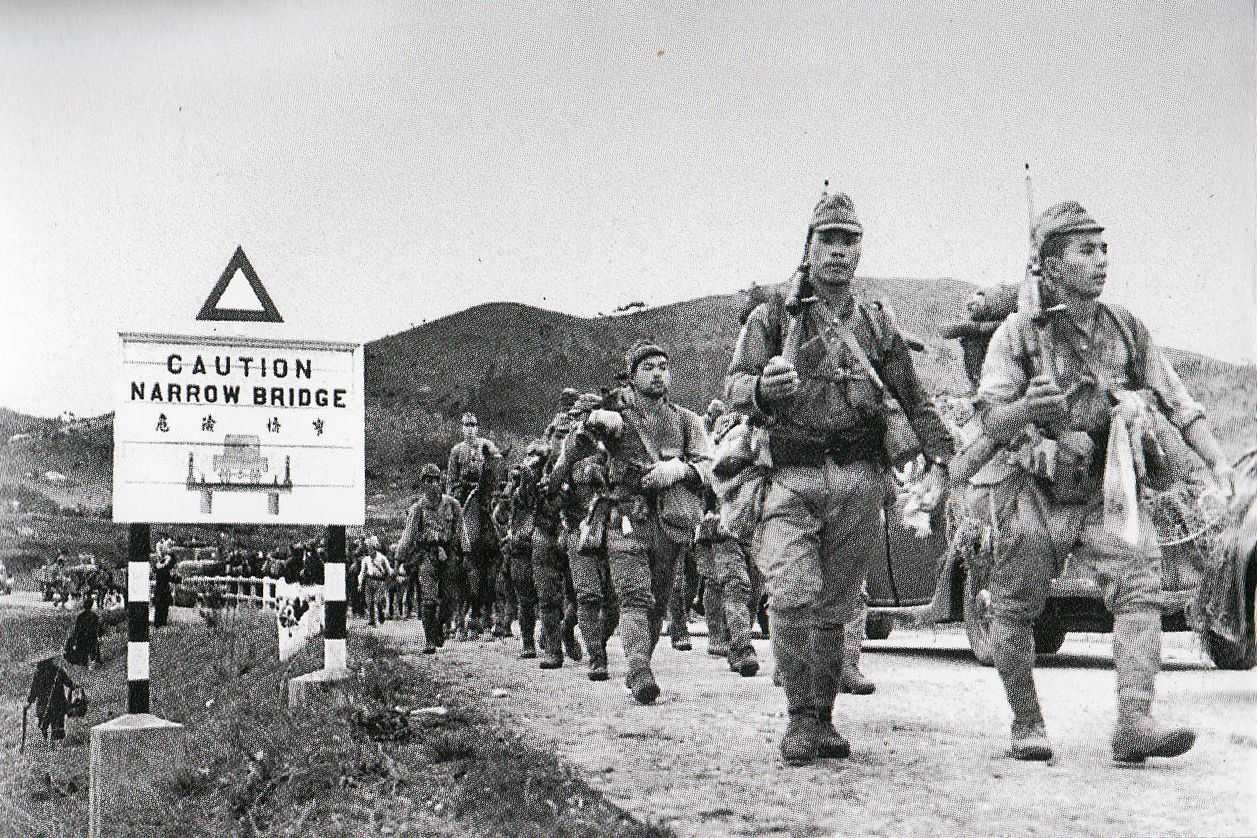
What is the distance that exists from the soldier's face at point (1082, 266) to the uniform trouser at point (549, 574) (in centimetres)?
486

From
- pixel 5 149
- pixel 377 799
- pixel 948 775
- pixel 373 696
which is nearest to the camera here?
pixel 948 775

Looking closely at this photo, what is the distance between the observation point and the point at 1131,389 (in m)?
4.79

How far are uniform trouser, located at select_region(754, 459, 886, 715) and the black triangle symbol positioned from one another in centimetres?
223

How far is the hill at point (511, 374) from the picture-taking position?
5605 mm

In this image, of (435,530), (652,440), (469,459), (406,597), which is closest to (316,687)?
(652,440)

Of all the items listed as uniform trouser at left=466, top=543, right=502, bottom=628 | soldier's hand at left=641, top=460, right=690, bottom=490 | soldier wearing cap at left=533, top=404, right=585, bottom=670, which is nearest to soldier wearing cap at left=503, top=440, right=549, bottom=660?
soldier wearing cap at left=533, top=404, right=585, bottom=670

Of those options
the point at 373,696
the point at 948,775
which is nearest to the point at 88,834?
the point at 373,696

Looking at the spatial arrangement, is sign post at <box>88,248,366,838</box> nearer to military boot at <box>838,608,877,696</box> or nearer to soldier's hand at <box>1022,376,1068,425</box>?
military boot at <box>838,608,877,696</box>

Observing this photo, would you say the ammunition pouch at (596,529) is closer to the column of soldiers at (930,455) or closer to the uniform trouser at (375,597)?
the column of soldiers at (930,455)

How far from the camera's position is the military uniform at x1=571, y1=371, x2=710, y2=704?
702cm

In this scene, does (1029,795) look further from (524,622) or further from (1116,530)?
(524,622)

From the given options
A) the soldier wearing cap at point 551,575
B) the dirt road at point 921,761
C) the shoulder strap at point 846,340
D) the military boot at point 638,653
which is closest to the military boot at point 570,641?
the soldier wearing cap at point 551,575

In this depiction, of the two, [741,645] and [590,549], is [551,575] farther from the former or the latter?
[590,549]

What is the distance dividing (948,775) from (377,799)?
6.11 feet
